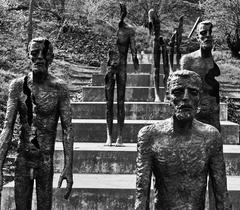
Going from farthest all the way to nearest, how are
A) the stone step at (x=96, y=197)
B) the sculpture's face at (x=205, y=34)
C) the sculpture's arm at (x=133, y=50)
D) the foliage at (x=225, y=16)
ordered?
the foliage at (x=225, y=16) < the sculpture's arm at (x=133, y=50) < the stone step at (x=96, y=197) < the sculpture's face at (x=205, y=34)

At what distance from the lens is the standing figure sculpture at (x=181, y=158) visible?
10.2ft

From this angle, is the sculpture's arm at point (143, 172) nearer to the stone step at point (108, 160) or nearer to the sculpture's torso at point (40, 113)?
the sculpture's torso at point (40, 113)

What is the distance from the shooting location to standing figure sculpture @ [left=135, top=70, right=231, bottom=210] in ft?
10.2

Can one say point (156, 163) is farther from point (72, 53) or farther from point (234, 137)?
point (72, 53)

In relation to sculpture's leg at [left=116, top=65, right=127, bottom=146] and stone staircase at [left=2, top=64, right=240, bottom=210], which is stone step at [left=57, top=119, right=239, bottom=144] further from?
sculpture's leg at [left=116, top=65, right=127, bottom=146]

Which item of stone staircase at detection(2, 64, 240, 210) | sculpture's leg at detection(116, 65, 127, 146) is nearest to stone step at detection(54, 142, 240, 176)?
stone staircase at detection(2, 64, 240, 210)

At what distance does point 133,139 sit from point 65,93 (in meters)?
5.49

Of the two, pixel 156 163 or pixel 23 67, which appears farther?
pixel 23 67

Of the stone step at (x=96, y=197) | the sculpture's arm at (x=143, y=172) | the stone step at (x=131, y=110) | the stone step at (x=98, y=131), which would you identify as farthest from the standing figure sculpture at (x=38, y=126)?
the stone step at (x=131, y=110)

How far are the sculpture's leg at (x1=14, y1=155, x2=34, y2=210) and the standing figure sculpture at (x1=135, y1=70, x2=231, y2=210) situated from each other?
1.45 m

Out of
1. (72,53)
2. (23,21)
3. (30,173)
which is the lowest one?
(30,173)

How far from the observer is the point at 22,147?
435 cm

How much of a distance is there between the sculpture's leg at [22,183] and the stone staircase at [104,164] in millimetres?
2243

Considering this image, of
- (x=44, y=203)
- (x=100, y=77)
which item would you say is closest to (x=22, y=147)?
(x=44, y=203)
